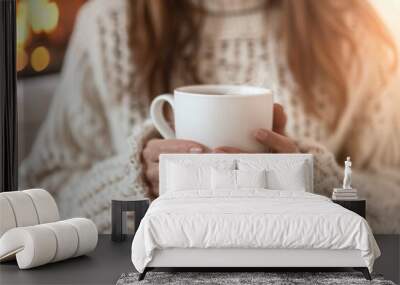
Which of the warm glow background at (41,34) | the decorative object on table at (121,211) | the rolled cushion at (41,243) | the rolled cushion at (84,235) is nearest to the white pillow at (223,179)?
the decorative object on table at (121,211)

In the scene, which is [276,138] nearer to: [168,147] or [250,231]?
[168,147]

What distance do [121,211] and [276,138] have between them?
4.40 feet

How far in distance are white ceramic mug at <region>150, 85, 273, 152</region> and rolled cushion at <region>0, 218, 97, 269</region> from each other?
126 centimetres

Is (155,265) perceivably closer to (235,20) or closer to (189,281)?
(189,281)

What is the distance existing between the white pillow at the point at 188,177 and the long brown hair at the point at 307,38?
3.40ft

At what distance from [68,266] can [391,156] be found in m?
2.90

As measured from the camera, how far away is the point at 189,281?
17.0 ft

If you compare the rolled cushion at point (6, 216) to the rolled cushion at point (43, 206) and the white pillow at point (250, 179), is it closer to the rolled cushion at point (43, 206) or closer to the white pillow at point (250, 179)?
the rolled cushion at point (43, 206)

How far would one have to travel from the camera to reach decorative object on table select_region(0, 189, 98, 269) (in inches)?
218

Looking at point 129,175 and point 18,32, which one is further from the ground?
point 18,32

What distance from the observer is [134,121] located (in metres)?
7.14

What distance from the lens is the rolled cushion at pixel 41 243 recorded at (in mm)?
5516

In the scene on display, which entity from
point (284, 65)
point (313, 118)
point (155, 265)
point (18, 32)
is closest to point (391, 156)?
point (313, 118)

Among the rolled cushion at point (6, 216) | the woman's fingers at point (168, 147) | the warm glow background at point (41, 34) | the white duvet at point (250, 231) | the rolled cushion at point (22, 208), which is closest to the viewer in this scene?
the white duvet at point (250, 231)
